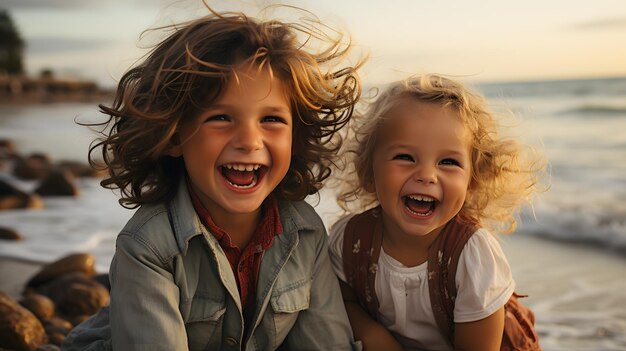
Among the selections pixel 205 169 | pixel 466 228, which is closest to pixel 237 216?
pixel 205 169

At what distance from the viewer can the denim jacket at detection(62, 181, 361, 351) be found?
7.36 feet

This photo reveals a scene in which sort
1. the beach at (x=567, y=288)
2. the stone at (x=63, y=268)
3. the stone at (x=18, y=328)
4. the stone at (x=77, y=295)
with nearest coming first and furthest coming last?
the stone at (x=18, y=328), the stone at (x=77, y=295), the beach at (x=567, y=288), the stone at (x=63, y=268)

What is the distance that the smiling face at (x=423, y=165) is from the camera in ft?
8.15

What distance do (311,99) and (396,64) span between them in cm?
51

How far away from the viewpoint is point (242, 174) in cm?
240

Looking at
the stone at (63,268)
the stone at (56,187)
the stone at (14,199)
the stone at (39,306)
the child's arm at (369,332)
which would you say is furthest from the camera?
the stone at (56,187)

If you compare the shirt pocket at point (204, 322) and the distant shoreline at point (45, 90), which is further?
the distant shoreline at point (45, 90)

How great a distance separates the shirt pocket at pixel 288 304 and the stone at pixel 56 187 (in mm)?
5268

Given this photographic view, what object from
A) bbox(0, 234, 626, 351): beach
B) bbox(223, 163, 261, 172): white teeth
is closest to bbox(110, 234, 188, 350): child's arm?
bbox(223, 163, 261, 172): white teeth

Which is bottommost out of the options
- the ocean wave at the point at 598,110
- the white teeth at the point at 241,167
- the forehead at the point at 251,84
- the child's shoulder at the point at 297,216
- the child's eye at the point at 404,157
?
the ocean wave at the point at 598,110

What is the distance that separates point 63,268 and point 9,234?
1.24m

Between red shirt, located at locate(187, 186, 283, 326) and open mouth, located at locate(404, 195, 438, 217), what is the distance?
483 millimetres

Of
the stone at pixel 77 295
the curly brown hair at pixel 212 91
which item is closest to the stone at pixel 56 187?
the stone at pixel 77 295

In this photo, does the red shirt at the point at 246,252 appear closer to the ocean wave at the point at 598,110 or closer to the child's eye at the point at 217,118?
the child's eye at the point at 217,118
